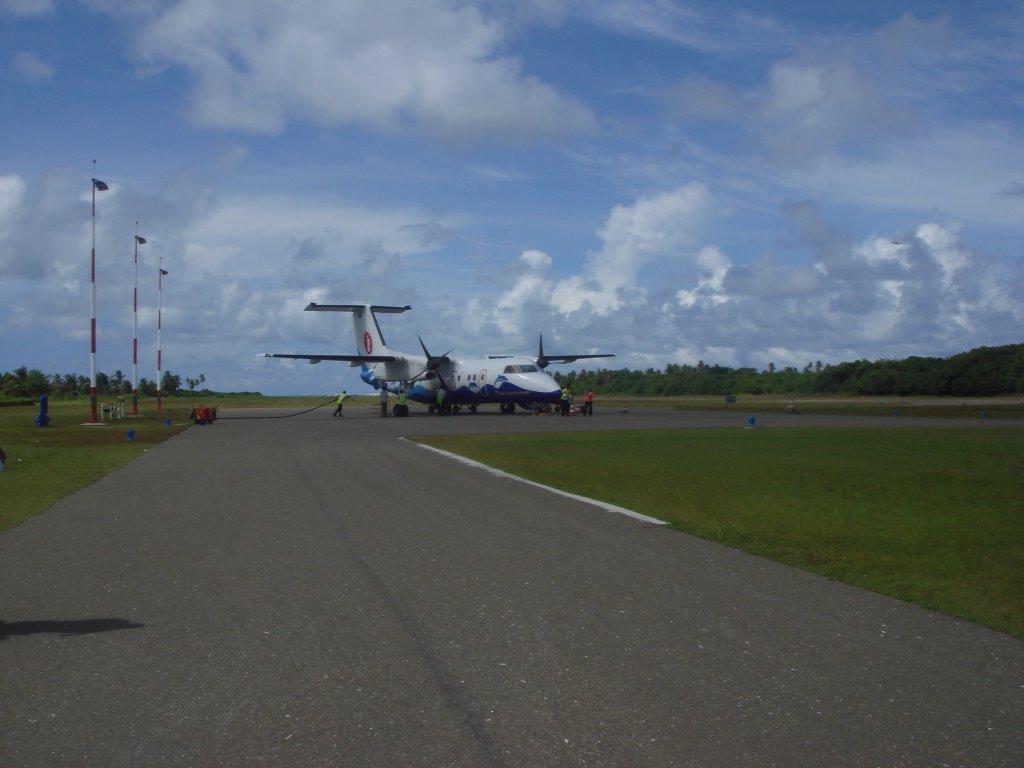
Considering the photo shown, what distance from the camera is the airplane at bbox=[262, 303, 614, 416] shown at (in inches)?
1977

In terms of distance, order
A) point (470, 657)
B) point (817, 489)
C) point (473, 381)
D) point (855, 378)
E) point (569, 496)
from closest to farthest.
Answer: point (470, 657)
point (569, 496)
point (817, 489)
point (473, 381)
point (855, 378)

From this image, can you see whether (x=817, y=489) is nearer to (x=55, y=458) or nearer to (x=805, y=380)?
(x=55, y=458)

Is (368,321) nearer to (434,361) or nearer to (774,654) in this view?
(434,361)

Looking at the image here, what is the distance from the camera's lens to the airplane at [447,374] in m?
50.2

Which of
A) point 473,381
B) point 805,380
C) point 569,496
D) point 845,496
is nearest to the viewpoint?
point 845,496

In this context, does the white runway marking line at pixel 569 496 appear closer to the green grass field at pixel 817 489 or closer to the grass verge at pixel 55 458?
the green grass field at pixel 817 489

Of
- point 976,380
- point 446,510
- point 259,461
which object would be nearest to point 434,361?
point 259,461

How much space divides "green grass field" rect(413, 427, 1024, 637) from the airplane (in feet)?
67.3

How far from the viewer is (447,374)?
53.7 metres

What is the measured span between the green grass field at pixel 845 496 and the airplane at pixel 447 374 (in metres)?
20.5

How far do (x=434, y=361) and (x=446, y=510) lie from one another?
133 ft

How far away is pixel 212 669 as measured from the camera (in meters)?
5.96

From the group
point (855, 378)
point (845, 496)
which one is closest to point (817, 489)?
point (845, 496)

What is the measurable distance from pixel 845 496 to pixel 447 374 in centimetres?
3978
